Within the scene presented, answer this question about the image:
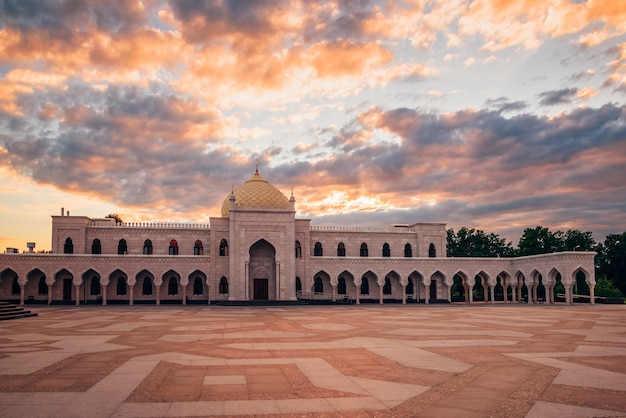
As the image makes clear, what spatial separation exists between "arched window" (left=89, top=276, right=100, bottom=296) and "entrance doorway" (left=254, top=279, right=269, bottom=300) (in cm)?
1488

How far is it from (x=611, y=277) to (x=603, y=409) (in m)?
69.1

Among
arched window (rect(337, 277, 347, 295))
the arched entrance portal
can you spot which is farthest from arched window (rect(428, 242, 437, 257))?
the arched entrance portal

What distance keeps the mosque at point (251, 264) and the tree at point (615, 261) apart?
20465 millimetres

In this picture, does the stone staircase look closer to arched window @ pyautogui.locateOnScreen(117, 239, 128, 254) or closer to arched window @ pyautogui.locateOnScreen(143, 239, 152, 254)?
arched window @ pyautogui.locateOnScreen(117, 239, 128, 254)

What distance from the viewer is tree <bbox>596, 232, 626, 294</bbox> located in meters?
66.1

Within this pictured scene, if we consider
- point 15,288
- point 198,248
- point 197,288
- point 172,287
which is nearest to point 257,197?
point 198,248

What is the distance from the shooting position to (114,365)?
13172 mm

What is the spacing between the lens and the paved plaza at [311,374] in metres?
9.18

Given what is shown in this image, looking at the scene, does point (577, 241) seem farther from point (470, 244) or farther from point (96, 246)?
point (96, 246)

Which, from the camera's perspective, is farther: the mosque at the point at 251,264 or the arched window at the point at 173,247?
the arched window at the point at 173,247

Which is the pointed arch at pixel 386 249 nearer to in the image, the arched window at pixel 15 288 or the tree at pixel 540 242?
the tree at pixel 540 242

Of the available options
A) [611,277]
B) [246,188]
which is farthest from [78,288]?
[611,277]

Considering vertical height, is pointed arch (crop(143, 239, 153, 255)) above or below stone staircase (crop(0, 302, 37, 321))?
above

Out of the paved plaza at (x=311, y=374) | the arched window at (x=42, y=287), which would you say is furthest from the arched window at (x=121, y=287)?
the paved plaza at (x=311, y=374)
